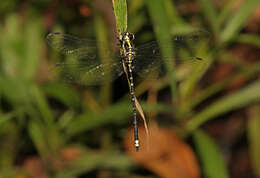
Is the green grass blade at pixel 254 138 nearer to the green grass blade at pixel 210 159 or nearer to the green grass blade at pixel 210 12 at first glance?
the green grass blade at pixel 210 159

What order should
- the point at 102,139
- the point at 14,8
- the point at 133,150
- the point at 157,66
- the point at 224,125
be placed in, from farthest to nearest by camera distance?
the point at 224,125
the point at 14,8
the point at 102,139
the point at 133,150
the point at 157,66

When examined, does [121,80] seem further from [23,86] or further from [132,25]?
[23,86]

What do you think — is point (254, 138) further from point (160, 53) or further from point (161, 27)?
point (161, 27)

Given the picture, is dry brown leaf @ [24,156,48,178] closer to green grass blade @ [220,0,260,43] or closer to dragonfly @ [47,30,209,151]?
dragonfly @ [47,30,209,151]

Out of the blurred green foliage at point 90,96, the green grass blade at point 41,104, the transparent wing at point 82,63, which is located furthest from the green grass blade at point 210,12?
the green grass blade at point 41,104

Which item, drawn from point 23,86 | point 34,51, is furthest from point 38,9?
point 23,86

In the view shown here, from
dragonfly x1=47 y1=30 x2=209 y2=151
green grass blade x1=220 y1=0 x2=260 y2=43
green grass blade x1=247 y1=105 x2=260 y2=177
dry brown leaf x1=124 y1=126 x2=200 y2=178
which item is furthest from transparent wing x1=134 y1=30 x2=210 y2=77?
green grass blade x1=247 y1=105 x2=260 y2=177
